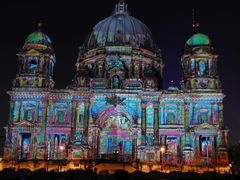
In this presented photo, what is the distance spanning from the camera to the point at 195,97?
5522cm

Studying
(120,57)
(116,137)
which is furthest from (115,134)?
(120,57)

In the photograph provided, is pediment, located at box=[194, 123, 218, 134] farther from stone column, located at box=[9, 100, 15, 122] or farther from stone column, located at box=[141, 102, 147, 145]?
stone column, located at box=[9, 100, 15, 122]

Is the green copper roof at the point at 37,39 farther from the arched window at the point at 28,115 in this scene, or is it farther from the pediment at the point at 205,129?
the pediment at the point at 205,129

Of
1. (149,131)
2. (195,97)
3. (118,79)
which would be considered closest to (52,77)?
(118,79)

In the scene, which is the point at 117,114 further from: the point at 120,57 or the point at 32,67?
the point at 32,67

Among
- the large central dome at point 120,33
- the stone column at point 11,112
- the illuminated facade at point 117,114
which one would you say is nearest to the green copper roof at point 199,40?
the illuminated facade at point 117,114

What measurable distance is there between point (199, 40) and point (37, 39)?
23134 mm

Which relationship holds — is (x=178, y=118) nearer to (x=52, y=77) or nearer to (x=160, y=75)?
(x=160, y=75)

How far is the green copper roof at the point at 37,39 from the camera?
58344 millimetres

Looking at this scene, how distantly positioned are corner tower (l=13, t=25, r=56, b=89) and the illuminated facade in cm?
14

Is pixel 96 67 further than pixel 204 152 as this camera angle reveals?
Yes

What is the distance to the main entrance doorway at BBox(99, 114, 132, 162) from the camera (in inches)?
2219

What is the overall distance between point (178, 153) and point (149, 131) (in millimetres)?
4770

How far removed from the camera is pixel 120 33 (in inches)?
2621
